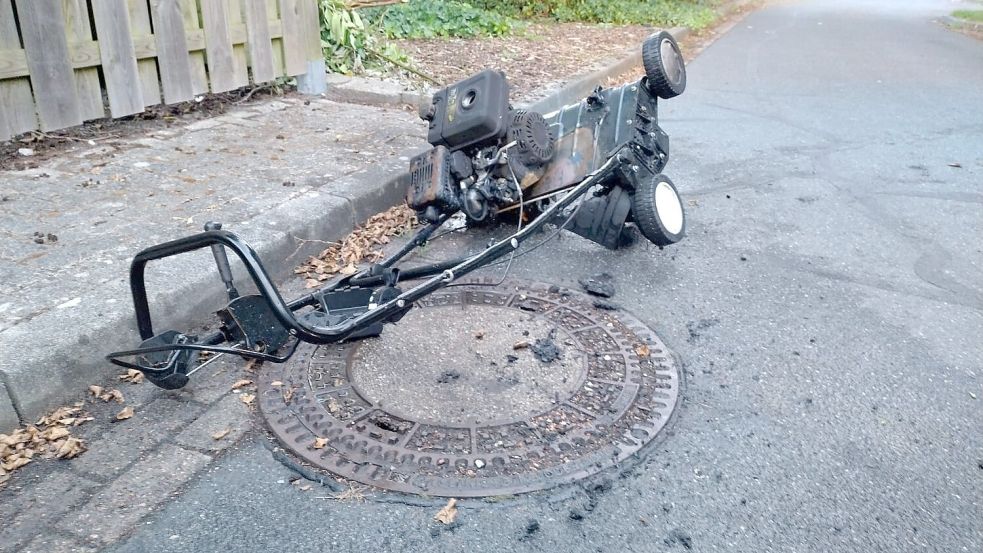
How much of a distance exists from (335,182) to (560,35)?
26.1ft

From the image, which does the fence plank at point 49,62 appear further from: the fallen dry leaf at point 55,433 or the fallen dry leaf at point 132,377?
the fallen dry leaf at point 55,433

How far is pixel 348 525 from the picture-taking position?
2230 millimetres

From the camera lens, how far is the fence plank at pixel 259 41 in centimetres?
585

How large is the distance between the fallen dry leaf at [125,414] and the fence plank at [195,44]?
11.3ft

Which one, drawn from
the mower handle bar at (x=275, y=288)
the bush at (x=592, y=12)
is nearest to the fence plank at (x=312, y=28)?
the mower handle bar at (x=275, y=288)

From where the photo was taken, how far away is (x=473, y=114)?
327cm

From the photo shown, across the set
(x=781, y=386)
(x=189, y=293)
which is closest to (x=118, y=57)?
(x=189, y=293)

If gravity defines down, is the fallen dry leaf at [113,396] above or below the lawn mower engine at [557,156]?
below

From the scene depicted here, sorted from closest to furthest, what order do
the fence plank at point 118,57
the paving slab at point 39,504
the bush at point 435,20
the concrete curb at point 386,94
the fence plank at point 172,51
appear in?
the paving slab at point 39,504 → the fence plank at point 118,57 → the fence plank at point 172,51 → the concrete curb at point 386,94 → the bush at point 435,20

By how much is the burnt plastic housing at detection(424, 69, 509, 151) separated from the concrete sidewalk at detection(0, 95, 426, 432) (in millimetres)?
1005

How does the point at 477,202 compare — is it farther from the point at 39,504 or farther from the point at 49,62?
the point at 49,62

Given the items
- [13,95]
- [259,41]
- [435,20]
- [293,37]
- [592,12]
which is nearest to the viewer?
[13,95]

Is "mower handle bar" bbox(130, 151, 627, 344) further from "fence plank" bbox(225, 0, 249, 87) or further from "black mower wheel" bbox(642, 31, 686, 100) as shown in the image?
"fence plank" bbox(225, 0, 249, 87)

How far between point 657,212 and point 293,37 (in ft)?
12.8
